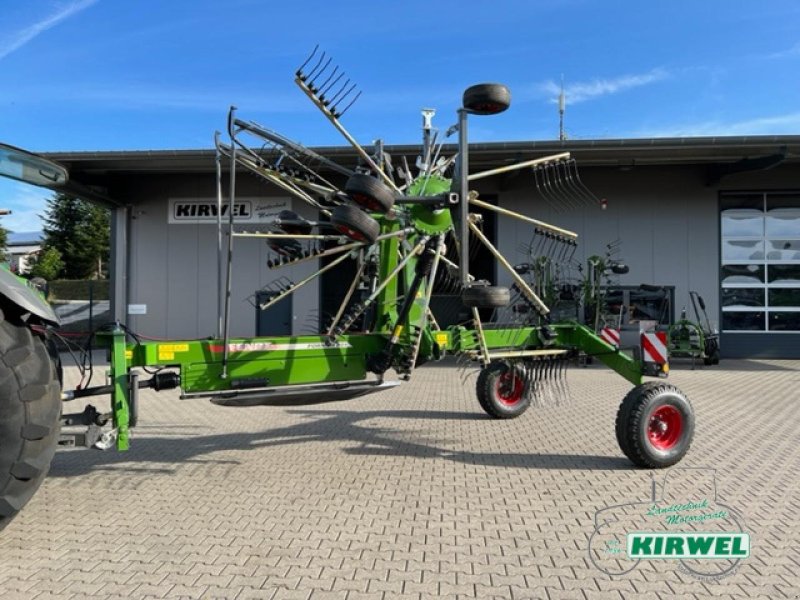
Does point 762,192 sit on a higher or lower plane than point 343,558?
higher

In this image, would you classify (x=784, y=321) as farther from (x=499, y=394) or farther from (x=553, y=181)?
(x=553, y=181)

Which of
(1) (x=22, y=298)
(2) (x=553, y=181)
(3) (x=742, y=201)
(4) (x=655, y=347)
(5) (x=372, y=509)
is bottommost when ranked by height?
(5) (x=372, y=509)

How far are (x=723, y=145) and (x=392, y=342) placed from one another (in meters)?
11.9

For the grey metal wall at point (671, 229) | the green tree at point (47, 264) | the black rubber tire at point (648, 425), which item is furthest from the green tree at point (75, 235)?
the black rubber tire at point (648, 425)

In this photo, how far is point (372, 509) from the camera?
14.1 ft

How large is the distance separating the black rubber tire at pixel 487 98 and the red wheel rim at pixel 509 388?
148 inches

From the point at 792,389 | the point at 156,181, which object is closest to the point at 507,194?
the point at 792,389

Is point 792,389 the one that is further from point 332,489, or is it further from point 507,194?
point 332,489

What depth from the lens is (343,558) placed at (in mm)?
3484

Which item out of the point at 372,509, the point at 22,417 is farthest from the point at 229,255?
the point at 372,509

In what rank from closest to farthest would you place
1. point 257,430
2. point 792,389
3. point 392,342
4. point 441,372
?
point 392,342 → point 257,430 → point 792,389 → point 441,372

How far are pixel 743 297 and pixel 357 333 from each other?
13.9 meters

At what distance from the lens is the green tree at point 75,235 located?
41.2m

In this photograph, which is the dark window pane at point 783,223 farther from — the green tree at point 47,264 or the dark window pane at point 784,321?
the green tree at point 47,264
